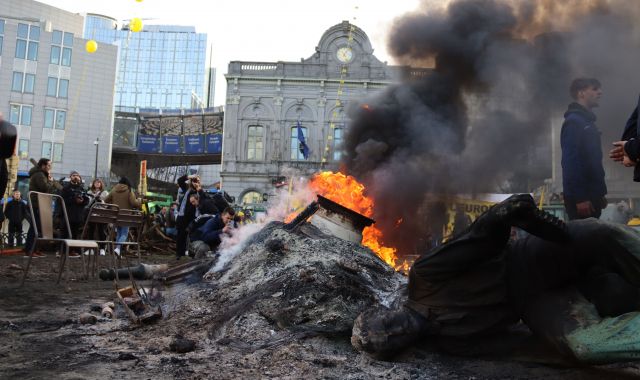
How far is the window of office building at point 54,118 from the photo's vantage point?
37344 mm

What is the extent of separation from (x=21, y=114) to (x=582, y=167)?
136ft

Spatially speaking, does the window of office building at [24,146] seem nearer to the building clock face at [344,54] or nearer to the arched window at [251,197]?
the arched window at [251,197]

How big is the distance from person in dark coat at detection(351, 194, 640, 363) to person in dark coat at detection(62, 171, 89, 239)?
30.1 ft

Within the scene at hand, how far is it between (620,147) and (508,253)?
1.15m

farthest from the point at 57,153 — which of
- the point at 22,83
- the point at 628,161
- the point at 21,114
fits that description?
the point at 628,161

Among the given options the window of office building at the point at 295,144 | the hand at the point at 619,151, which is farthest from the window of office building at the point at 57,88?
the hand at the point at 619,151

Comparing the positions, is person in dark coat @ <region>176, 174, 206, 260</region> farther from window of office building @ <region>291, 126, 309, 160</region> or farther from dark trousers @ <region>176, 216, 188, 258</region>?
window of office building @ <region>291, 126, 309, 160</region>

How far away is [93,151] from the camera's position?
38812mm

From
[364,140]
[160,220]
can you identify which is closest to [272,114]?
[160,220]

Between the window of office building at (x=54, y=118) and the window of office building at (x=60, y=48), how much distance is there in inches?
155

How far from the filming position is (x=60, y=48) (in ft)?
125

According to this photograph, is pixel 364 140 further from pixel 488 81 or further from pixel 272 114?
pixel 272 114

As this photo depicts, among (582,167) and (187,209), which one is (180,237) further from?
(582,167)

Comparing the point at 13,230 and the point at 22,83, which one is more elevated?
the point at 22,83
